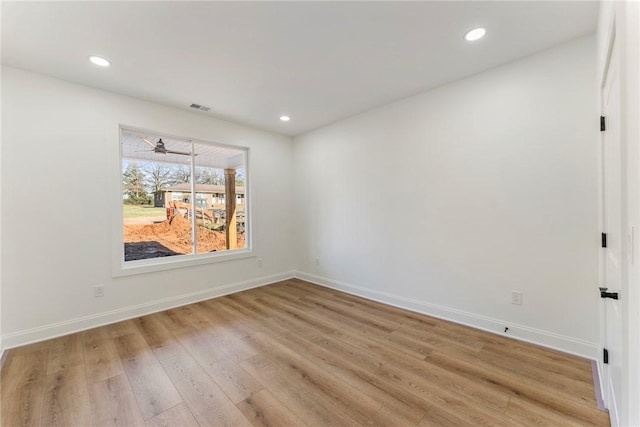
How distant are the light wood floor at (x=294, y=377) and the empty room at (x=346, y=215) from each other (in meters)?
0.02

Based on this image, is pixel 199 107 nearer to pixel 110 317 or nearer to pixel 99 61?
pixel 99 61

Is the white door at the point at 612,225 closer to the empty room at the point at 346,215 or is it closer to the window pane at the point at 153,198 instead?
the empty room at the point at 346,215

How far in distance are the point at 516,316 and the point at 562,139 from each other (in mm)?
1661

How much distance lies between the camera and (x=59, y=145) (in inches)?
108

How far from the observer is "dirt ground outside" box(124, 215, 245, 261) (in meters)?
3.32

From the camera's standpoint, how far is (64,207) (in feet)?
9.04

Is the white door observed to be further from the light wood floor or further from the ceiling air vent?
the ceiling air vent

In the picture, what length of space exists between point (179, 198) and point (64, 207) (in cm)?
121

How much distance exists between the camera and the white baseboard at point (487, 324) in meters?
2.21

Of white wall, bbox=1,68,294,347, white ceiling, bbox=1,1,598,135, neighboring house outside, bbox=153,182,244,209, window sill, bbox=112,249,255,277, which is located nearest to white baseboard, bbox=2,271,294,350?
white wall, bbox=1,68,294,347

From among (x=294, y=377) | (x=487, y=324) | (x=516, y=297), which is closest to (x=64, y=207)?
(x=294, y=377)

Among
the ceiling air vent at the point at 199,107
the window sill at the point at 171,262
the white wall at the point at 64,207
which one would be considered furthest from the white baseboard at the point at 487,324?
the ceiling air vent at the point at 199,107

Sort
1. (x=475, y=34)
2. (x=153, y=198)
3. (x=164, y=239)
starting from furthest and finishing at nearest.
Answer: (x=164, y=239) → (x=153, y=198) → (x=475, y=34)

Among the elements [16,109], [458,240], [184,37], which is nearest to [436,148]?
[458,240]
